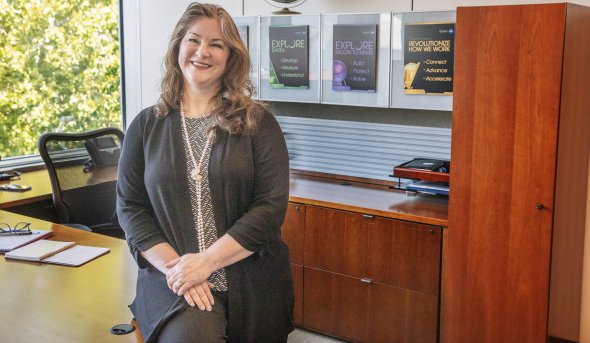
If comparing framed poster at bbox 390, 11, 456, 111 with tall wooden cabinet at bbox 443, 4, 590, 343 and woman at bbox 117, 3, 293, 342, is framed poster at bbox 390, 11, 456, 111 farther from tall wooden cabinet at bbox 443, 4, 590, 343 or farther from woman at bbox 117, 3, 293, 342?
woman at bbox 117, 3, 293, 342

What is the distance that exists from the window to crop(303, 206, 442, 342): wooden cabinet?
2.20 metres

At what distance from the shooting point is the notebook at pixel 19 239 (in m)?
2.79

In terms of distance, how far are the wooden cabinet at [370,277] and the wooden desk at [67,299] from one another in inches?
46.5

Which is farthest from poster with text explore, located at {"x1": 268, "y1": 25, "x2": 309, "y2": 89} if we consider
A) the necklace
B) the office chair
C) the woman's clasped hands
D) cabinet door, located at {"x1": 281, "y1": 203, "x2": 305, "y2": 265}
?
the woman's clasped hands

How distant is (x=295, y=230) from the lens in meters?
3.77

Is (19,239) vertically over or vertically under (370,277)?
over

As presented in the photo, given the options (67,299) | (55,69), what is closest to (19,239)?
(67,299)

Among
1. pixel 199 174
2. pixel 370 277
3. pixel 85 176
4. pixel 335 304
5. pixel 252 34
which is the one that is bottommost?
pixel 335 304

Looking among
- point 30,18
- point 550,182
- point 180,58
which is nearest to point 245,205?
point 180,58

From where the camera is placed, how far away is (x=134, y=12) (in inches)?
202

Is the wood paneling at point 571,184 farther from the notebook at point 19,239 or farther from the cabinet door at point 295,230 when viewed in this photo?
the notebook at point 19,239

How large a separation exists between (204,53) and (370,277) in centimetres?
174

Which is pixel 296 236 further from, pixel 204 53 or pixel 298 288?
pixel 204 53

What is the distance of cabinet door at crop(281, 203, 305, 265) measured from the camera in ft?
12.3
